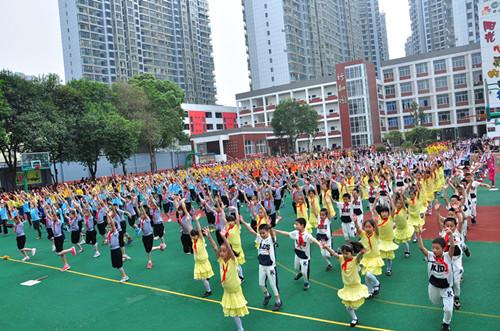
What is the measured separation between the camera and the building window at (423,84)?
59031mm

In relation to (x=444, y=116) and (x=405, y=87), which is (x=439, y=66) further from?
(x=444, y=116)

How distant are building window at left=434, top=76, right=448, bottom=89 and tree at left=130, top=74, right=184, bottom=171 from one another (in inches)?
1423

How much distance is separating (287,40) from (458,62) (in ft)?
97.4

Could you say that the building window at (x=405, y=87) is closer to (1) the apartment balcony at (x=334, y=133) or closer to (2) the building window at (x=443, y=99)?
(2) the building window at (x=443, y=99)

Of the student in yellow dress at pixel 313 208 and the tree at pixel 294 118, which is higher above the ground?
the tree at pixel 294 118

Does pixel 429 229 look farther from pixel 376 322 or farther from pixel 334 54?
pixel 334 54

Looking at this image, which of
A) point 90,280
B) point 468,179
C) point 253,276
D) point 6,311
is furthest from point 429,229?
point 6,311

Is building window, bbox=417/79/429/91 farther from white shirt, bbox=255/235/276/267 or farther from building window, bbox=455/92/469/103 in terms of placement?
white shirt, bbox=255/235/276/267

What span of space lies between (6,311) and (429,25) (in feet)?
413

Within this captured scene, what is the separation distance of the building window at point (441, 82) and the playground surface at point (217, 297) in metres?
52.5

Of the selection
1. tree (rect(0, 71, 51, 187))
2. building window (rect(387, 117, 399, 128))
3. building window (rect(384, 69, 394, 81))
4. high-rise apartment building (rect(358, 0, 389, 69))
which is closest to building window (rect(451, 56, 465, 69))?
building window (rect(384, 69, 394, 81))

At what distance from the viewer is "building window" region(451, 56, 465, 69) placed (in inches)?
2211

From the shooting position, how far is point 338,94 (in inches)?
2367

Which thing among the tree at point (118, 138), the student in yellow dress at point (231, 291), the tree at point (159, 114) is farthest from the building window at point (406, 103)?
the student in yellow dress at point (231, 291)
